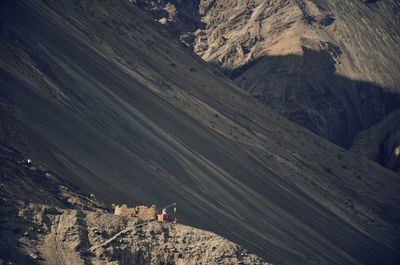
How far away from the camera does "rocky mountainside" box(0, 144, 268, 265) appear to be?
23016mm

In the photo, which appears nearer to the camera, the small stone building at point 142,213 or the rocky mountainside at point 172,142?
the small stone building at point 142,213

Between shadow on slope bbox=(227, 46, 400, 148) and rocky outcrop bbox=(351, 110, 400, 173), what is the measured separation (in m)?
2.60

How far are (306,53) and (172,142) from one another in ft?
204

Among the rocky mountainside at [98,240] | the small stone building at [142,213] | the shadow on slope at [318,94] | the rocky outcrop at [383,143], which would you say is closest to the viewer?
the rocky mountainside at [98,240]

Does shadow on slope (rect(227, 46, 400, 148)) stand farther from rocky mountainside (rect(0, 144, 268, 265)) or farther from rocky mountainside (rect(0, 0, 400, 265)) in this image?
rocky mountainside (rect(0, 144, 268, 265))

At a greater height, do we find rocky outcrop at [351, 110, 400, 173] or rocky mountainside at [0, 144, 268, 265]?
rocky outcrop at [351, 110, 400, 173]

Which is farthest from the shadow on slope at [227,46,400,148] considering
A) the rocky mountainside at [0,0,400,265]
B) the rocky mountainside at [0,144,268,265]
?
the rocky mountainside at [0,144,268,265]

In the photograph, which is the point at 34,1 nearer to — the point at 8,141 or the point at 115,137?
the point at 115,137

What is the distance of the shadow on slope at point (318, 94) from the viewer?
106750 mm

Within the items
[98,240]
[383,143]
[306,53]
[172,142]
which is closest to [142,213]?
[98,240]

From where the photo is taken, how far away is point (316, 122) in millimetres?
106938

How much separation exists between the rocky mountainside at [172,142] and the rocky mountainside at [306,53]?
22233 millimetres

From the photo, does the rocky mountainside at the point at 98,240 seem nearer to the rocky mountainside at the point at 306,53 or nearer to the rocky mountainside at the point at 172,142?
the rocky mountainside at the point at 172,142

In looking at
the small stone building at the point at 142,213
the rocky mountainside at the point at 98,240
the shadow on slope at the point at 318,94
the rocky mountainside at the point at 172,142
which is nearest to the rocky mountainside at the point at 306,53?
the shadow on slope at the point at 318,94
